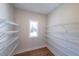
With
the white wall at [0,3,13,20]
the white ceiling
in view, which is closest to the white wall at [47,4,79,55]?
the white ceiling

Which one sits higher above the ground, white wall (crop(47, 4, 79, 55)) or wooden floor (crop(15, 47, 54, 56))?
white wall (crop(47, 4, 79, 55))

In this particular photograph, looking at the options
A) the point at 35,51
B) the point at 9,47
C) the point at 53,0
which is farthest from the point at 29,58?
the point at 53,0

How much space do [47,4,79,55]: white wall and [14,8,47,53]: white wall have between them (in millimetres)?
90

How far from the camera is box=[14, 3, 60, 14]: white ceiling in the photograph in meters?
1.03

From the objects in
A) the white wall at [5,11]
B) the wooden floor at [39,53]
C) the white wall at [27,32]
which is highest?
the white wall at [5,11]

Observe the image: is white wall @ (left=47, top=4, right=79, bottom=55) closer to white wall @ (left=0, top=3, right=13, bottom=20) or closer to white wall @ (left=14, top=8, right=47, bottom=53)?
white wall @ (left=14, top=8, right=47, bottom=53)

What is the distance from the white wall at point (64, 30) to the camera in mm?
1000

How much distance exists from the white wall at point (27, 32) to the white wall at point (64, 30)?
9 cm

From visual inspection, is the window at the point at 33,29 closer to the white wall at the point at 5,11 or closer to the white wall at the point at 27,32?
the white wall at the point at 27,32

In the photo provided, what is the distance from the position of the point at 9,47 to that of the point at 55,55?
57cm

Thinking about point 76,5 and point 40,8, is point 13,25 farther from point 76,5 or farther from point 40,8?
point 76,5

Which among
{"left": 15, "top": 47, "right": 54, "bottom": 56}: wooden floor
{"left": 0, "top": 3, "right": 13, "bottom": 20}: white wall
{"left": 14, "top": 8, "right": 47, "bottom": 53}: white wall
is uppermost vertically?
{"left": 0, "top": 3, "right": 13, "bottom": 20}: white wall

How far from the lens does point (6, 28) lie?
994mm

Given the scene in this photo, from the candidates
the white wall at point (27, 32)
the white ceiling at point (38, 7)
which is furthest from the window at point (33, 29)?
the white ceiling at point (38, 7)
